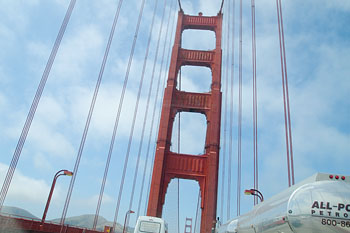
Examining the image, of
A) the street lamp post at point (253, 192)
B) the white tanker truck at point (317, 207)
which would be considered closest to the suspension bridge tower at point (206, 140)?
the street lamp post at point (253, 192)

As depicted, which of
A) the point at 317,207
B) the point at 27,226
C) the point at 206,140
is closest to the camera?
the point at 317,207

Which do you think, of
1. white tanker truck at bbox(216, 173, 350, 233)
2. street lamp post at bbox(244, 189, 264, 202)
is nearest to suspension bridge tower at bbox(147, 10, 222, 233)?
street lamp post at bbox(244, 189, 264, 202)

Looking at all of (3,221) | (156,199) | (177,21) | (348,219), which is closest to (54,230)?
(3,221)

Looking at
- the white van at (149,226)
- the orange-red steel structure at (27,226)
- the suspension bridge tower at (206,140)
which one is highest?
the suspension bridge tower at (206,140)

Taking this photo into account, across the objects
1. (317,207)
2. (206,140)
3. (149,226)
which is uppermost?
(206,140)

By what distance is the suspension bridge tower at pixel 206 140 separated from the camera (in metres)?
17.9

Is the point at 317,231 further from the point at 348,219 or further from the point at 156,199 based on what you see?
the point at 156,199

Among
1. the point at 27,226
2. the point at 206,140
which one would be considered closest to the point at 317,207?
the point at 27,226

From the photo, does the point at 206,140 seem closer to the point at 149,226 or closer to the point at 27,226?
the point at 149,226

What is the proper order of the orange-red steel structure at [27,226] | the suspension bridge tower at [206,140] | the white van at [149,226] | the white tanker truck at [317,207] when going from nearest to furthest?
the white tanker truck at [317,207], the orange-red steel structure at [27,226], the white van at [149,226], the suspension bridge tower at [206,140]

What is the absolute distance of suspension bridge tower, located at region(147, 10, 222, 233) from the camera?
17.9 m

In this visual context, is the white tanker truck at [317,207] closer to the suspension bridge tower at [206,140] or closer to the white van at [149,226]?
the white van at [149,226]

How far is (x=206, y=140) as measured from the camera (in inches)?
809

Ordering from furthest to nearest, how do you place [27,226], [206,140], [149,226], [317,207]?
[206,140], [27,226], [149,226], [317,207]
